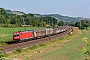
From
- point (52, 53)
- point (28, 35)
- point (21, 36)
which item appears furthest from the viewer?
point (28, 35)

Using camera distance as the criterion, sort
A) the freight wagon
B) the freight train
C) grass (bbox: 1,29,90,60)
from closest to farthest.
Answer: grass (bbox: 1,29,90,60), the freight wagon, the freight train

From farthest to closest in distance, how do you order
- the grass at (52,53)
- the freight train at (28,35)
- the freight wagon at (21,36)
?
the freight train at (28,35), the freight wagon at (21,36), the grass at (52,53)

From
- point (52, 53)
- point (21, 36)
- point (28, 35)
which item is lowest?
point (28, 35)

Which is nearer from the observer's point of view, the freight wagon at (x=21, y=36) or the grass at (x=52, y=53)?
the grass at (x=52, y=53)

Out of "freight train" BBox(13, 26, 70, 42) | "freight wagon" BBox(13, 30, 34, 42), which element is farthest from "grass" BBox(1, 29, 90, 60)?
"freight train" BBox(13, 26, 70, 42)

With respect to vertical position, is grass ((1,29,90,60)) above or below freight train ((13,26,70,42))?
above

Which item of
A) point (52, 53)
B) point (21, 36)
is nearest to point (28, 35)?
point (21, 36)

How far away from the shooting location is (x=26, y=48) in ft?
123

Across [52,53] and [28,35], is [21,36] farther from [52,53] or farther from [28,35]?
[52,53]

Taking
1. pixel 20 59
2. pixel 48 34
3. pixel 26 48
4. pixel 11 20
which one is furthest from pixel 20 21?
pixel 20 59

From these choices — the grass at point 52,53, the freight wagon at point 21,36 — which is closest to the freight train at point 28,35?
the freight wagon at point 21,36

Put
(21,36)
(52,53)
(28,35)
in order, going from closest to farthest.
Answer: (52,53), (21,36), (28,35)

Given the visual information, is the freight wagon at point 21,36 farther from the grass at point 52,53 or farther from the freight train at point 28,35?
the grass at point 52,53

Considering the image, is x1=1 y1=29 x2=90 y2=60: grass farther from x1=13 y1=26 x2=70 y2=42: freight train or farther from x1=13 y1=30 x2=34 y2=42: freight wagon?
x1=13 y1=26 x2=70 y2=42: freight train
